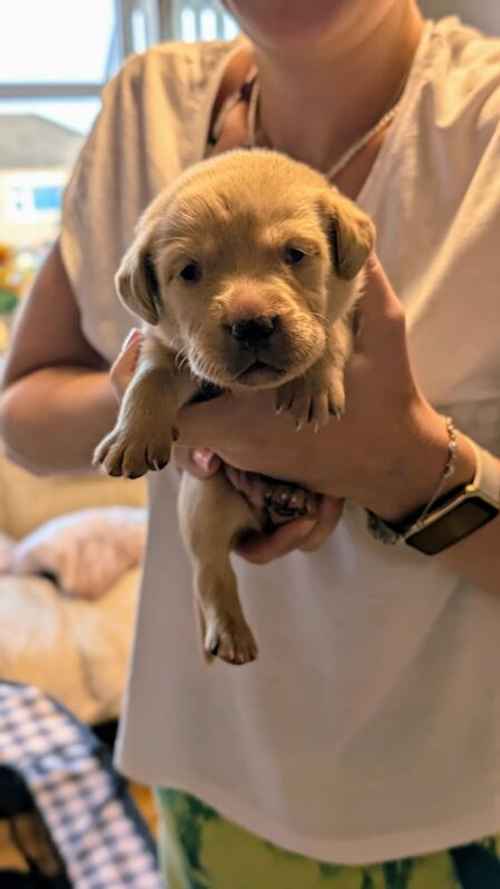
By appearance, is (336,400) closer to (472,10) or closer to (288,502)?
(288,502)

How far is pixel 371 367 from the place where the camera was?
27.3 inches

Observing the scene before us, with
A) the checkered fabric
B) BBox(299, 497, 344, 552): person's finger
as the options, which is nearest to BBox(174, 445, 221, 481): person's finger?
BBox(299, 497, 344, 552): person's finger

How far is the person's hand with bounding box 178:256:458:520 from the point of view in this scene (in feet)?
2.26

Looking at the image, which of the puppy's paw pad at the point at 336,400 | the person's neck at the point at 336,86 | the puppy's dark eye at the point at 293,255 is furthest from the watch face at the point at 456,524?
the person's neck at the point at 336,86

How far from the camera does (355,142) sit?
32.5 inches

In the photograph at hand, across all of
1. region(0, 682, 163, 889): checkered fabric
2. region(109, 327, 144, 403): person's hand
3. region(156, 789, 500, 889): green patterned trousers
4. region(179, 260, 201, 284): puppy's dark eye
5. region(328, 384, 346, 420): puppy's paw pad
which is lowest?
region(0, 682, 163, 889): checkered fabric

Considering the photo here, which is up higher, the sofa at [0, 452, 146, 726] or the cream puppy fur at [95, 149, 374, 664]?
the cream puppy fur at [95, 149, 374, 664]

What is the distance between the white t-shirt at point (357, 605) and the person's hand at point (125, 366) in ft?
0.40

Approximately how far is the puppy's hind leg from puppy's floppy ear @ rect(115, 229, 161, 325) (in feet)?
0.56

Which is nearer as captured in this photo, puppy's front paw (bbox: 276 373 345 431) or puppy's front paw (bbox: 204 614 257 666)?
puppy's front paw (bbox: 276 373 345 431)

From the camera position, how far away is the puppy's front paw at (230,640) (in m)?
0.76

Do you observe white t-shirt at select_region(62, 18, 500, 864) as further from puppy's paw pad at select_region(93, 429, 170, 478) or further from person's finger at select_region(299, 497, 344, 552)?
puppy's paw pad at select_region(93, 429, 170, 478)

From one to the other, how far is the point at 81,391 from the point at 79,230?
15 cm

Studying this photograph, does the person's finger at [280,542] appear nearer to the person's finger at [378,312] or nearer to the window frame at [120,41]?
the person's finger at [378,312]
